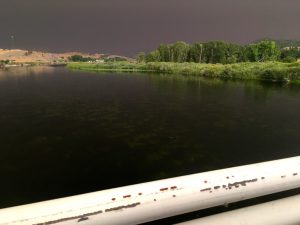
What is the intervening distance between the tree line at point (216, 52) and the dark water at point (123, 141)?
138 feet

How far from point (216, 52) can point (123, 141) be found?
5919cm

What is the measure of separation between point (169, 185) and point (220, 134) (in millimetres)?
9162

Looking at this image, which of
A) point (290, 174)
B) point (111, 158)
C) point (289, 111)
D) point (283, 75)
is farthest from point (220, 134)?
point (283, 75)

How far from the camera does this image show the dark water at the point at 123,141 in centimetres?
649

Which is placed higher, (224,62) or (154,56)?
(154,56)

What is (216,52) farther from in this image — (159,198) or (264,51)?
(159,198)

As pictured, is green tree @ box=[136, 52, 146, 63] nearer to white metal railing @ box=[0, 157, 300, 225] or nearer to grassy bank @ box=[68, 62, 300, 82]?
grassy bank @ box=[68, 62, 300, 82]

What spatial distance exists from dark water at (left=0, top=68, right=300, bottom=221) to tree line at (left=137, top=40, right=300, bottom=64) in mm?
42088

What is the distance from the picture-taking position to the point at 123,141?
928 cm

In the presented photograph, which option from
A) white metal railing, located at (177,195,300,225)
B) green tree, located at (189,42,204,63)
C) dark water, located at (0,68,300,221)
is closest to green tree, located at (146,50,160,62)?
green tree, located at (189,42,204,63)

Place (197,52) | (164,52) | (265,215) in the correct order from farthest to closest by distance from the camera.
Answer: (164,52)
(197,52)
(265,215)

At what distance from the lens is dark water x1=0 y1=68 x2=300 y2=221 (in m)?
6.49

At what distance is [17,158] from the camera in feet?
25.1

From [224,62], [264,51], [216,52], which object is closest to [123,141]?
[264,51]
